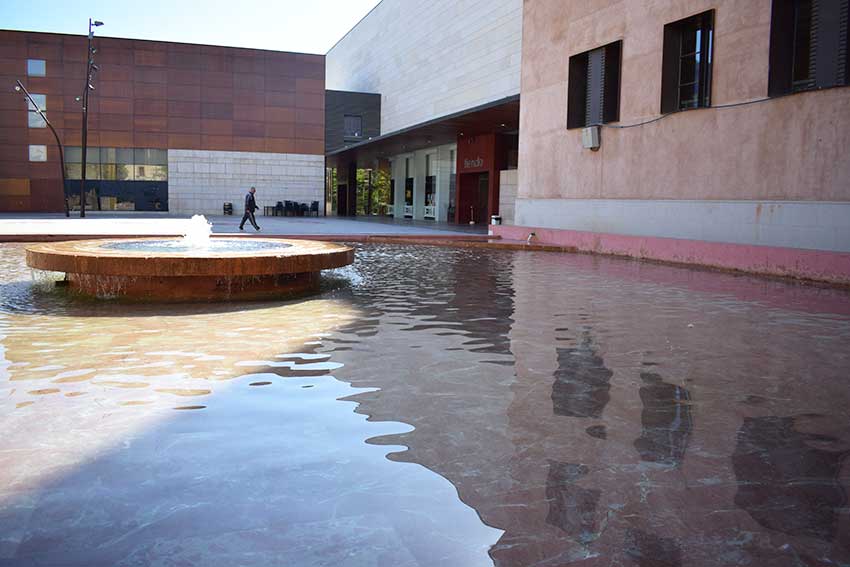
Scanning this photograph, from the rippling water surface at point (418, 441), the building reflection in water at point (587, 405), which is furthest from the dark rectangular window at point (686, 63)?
the rippling water surface at point (418, 441)

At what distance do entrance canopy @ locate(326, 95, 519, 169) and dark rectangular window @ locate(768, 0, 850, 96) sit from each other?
943 cm

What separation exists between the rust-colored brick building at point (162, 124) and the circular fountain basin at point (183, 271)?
33.1 metres

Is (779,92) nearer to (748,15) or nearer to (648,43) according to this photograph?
(748,15)

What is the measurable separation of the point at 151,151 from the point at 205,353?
124ft

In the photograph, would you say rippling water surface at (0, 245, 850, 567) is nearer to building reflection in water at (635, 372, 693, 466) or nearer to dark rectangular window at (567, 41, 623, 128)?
building reflection in water at (635, 372, 693, 466)

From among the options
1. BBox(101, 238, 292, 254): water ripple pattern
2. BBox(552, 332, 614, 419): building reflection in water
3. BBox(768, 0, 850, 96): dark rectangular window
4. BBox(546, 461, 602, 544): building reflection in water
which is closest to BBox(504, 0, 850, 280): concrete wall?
BBox(768, 0, 850, 96): dark rectangular window

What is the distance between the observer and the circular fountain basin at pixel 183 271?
25.1 ft

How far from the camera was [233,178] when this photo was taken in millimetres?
40969

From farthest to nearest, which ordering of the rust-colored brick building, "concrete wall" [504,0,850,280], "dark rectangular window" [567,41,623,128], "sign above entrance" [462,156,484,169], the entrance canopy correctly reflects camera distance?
the rust-colored brick building < "sign above entrance" [462,156,484,169] < the entrance canopy < "dark rectangular window" [567,41,623,128] < "concrete wall" [504,0,850,280]

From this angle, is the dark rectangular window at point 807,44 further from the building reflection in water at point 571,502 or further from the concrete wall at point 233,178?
the concrete wall at point 233,178

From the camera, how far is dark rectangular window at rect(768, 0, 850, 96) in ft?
36.0

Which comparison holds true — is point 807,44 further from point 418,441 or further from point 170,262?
point 418,441

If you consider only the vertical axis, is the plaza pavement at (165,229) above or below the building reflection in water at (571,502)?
above

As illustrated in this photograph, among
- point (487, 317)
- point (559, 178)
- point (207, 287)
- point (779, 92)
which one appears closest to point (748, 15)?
point (779, 92)
